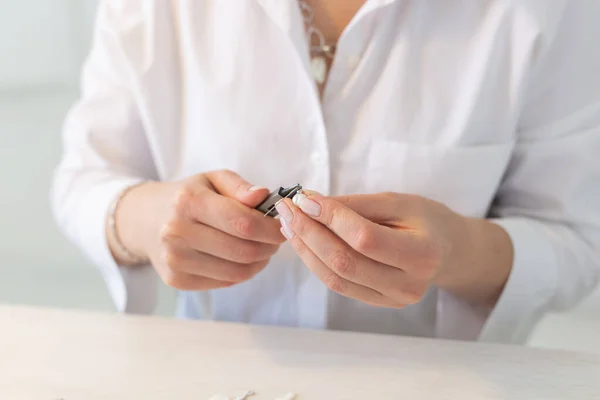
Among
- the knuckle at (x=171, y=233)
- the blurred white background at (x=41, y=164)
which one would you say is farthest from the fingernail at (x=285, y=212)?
the blurred white background at (x=41, y=164)

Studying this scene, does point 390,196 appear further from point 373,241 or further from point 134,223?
point 134,223

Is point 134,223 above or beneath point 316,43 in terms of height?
beneath

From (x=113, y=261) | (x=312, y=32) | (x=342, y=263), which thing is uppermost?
(x=312, y=32)

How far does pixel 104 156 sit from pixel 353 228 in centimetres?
31

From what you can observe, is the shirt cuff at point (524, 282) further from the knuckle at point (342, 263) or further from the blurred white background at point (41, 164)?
the blurred white background at point (41, 164)

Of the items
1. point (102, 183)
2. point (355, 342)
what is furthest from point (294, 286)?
point (102, 183)

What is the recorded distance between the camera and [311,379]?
1.30 feet

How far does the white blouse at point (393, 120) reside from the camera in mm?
456

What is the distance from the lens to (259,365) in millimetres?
409

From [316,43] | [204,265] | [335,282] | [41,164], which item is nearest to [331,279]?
[335,282]

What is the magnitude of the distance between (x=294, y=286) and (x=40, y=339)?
0.72 ft

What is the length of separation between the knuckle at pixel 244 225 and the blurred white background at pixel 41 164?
0.59 m

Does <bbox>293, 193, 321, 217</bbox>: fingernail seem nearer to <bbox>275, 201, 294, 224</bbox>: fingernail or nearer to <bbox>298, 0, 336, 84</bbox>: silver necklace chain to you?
<bbox>275, 201, 294, 224</bbox>: fingernail

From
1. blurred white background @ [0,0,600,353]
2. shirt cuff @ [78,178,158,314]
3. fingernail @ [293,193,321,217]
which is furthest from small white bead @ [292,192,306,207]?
blurred white background @ [0,0,600,353]
